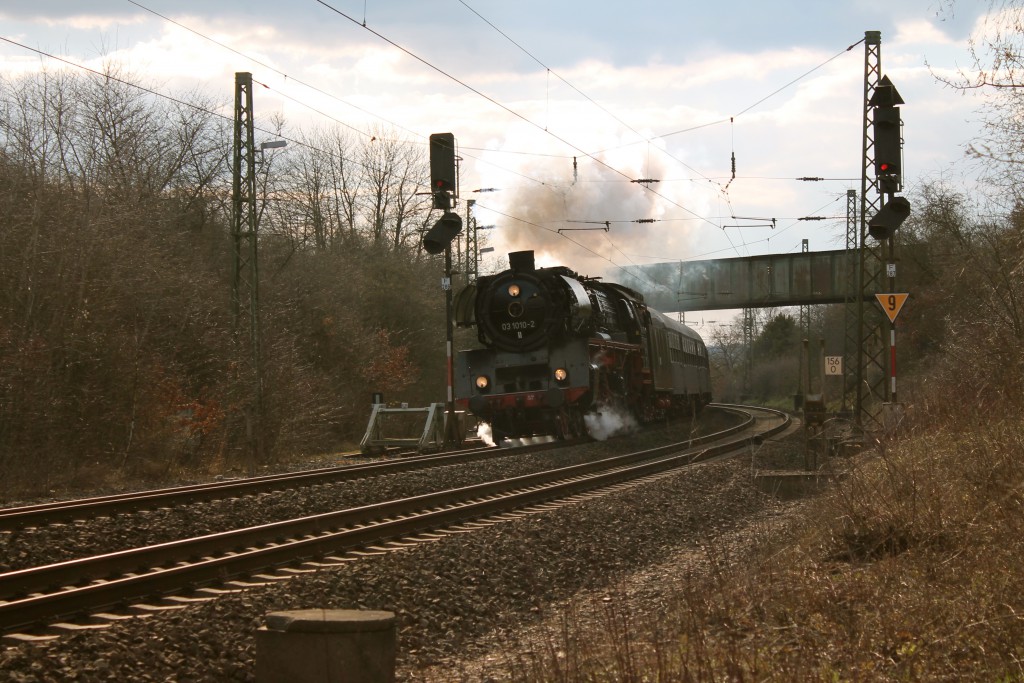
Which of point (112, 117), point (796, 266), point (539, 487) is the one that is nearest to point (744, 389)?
point (796, 266)

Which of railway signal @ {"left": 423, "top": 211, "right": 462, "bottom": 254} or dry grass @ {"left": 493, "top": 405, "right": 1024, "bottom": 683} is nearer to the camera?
dry grass @ {"left": 493, "top": 405, "right": 1024, "bottom": 683}

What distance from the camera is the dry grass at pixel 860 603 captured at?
484 cm

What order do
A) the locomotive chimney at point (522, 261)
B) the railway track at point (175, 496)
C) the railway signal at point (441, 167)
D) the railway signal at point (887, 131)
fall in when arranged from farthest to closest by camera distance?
the locomotive chimney at point (522, 261), the railway signal at point (441, 167), the railway signal at point (887, 131), the railway track at point (175, 496)

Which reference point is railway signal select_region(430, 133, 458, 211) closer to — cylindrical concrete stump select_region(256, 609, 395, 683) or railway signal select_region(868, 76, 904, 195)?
railway signal select_region(868, 76, 904, 195)

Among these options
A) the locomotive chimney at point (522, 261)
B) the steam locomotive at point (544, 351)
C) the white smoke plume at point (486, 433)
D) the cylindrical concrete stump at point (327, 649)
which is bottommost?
the white smoke plume at point (486, 433)

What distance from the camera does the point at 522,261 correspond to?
21.0 m

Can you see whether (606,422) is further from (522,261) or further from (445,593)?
(445,593)

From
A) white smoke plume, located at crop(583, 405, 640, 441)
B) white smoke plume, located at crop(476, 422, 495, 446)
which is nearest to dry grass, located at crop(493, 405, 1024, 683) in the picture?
white smoke plume, located at crop(583, 405, 640, 441)

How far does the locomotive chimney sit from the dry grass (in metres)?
12.2

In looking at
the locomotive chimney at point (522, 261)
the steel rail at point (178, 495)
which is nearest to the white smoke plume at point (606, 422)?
the locomotive chimney at point (522, 261)

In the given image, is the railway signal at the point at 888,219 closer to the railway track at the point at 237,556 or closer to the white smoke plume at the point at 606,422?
the white smoke plume at the point at 606,422

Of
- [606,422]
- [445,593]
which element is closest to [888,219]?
[606,422]

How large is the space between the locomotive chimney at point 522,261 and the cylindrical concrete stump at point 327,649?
16044 mm

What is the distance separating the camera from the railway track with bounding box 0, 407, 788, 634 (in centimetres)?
642
